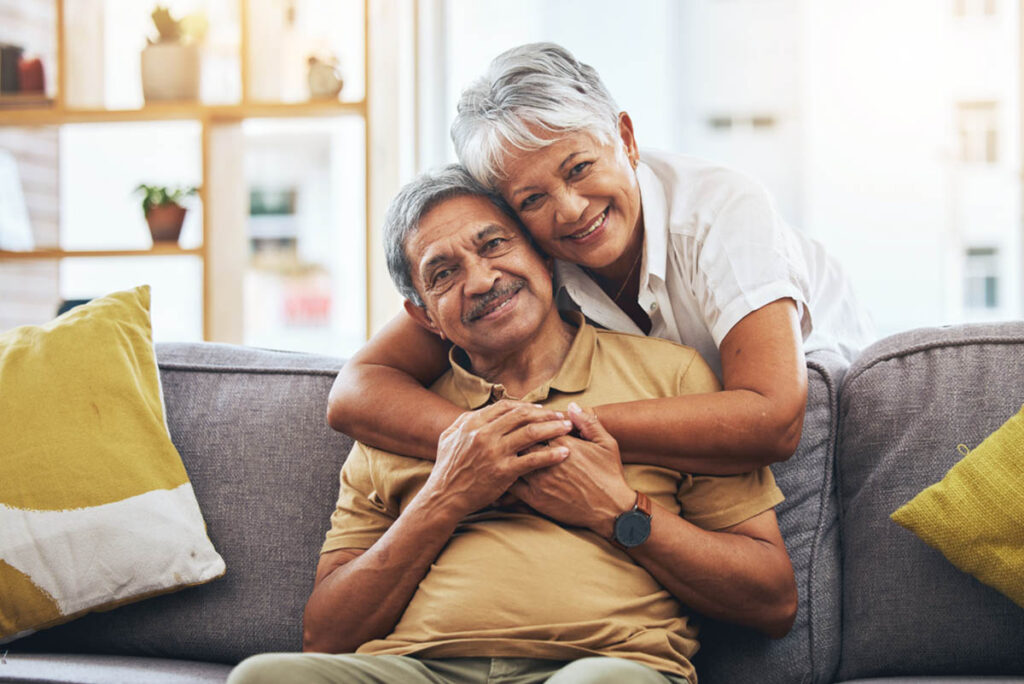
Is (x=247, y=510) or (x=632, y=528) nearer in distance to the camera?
(x=632, y=528)

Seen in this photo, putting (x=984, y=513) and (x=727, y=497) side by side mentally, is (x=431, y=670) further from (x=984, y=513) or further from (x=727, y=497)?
(x=984, y=513)

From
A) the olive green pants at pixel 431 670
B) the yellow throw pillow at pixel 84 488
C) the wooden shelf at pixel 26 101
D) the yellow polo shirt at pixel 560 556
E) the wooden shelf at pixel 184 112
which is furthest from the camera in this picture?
the wooden shelf at pixel 26 101

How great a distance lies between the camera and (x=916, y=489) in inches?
61.3

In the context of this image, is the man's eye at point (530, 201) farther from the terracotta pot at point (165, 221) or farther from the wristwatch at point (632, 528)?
the terracotta pot at point (165, 221)

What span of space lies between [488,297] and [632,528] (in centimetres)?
42

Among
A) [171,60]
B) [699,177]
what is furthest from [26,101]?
[699,177]

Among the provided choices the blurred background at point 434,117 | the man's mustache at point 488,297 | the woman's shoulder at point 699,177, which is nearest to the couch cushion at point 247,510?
the man's mustache at point 488,297

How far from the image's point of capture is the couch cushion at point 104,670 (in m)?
1.47

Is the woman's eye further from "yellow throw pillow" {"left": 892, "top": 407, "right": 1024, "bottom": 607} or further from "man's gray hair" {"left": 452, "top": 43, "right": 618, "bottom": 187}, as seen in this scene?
"yellow throw pillow" {"left": 892, "top": 407, "right": 1024, "bottom": 607}

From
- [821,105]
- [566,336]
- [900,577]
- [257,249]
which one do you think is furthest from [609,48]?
[257,249]

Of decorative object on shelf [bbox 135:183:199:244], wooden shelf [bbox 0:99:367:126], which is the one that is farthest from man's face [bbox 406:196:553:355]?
decorative object on shelf [bbox 135:183:199:244]

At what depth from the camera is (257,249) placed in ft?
23.6

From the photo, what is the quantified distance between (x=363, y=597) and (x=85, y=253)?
2705 mm

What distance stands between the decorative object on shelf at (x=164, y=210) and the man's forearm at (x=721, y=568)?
9.08ft
